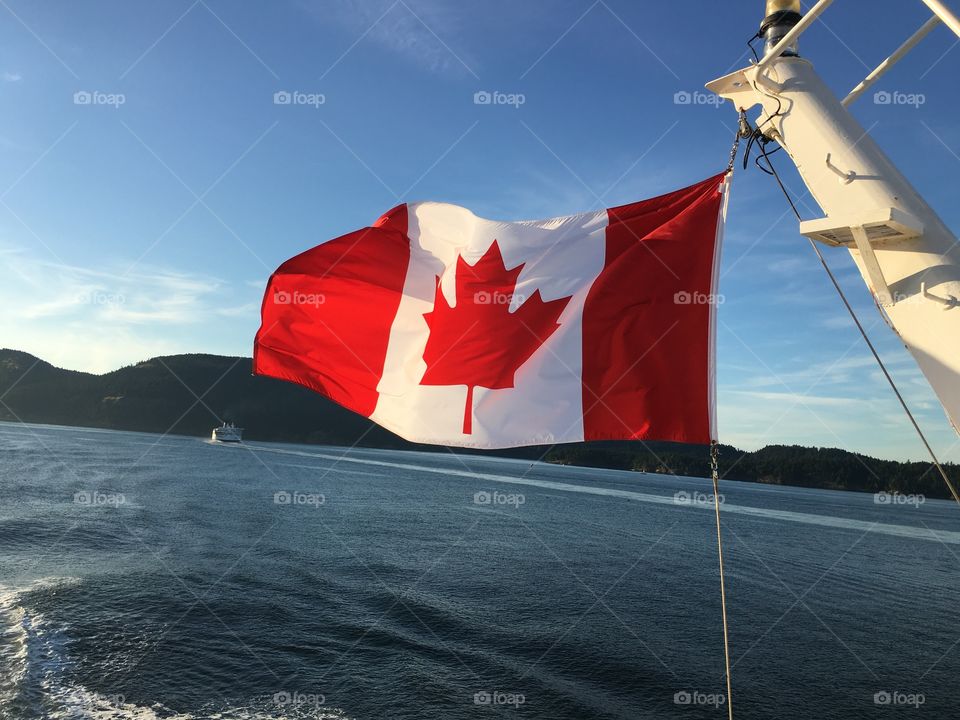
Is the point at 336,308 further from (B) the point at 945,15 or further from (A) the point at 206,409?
(A) the point at 206,409

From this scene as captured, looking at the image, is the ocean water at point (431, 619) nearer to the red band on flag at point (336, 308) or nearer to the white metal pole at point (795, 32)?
the red band on flag at point (336, 308)

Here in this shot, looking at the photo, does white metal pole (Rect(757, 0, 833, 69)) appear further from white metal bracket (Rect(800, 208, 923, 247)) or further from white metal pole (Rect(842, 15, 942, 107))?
white metal bracket (Rect(800, 208, 923, 247))

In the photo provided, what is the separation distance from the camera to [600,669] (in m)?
16.9

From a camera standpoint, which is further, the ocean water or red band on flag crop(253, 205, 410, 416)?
the ocean water

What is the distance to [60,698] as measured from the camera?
12.6 meters

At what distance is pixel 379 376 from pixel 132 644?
14131 mm

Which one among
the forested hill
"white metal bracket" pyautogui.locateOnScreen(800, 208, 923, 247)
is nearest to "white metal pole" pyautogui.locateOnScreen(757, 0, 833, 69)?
"white metal bracket" pyautogui.locateOnScreen(800, 208, 923, 247)

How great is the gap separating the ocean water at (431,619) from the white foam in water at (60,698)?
0.19 feet

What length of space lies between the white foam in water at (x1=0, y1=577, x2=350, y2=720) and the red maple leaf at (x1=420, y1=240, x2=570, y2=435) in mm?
10437

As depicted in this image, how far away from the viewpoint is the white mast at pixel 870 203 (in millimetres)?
3426

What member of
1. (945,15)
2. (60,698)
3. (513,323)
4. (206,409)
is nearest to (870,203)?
(945,15)

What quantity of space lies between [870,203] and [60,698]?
16.4 m

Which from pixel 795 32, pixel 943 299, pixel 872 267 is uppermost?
pixel 795 32

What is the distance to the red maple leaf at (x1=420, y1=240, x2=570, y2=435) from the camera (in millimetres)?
6008
